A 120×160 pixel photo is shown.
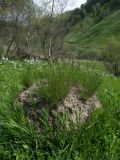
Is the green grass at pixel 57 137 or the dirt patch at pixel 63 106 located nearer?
the green grass at pixel 57 137

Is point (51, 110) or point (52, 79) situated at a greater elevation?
point (52, 79)

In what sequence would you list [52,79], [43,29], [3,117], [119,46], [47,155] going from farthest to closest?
1. [119,46]
2. [43,29]
3. [52,79]
4. [3,117]
5. [47,155]

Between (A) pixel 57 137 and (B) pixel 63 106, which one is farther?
(B) pixel 63 106

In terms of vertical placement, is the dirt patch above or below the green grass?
above

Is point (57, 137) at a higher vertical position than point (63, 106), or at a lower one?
lower

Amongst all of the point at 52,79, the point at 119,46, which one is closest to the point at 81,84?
the point at 52,79

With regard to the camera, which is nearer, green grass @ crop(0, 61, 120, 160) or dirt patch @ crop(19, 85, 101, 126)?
green grass @ crop(0, 61, 120, 160)

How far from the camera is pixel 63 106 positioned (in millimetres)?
5988

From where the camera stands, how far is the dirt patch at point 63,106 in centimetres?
591

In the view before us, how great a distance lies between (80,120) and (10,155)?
3.83 feet

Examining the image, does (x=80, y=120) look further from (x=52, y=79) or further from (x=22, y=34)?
(x=22, y=34)

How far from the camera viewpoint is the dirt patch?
5.91 m

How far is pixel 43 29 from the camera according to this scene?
163 feet

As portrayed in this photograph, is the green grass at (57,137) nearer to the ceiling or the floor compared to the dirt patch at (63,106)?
nearer to the floor
